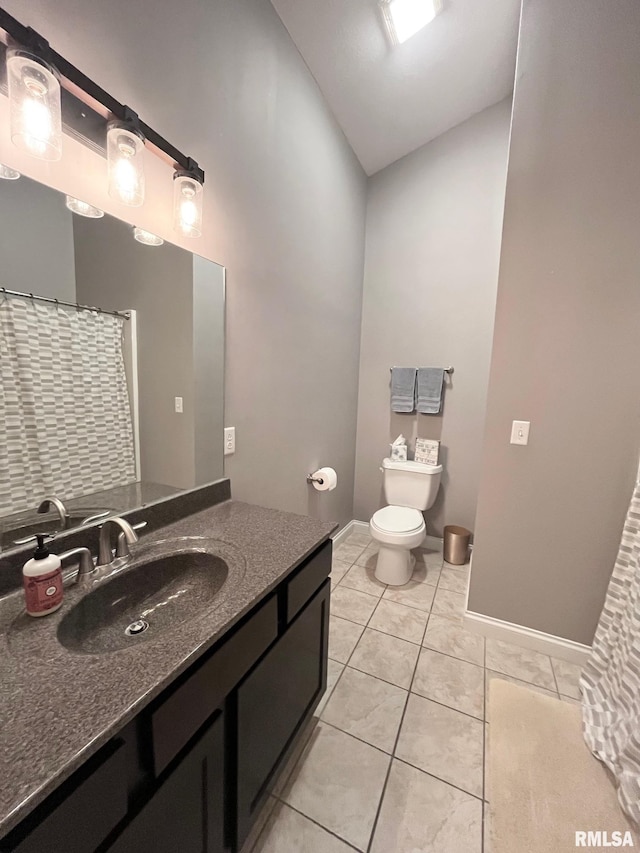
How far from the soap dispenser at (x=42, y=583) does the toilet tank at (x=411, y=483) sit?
2.10 metres

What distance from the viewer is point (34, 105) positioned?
2.53 feet

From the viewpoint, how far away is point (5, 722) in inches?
20.2

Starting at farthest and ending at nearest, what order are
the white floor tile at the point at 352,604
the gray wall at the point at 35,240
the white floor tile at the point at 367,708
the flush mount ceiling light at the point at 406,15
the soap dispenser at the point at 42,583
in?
the white floor tile at the point at 352,604 → the flush mount ceiling light at the point at 406,15 → the white floor tile at the point at 367,708 → the gray wall at the point at 35,240 → the soap dispenser at the point at 42,583

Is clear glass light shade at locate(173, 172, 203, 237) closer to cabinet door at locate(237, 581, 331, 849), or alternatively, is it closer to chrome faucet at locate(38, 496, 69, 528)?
chrome faucet at locate(38, 496, 69, 528)

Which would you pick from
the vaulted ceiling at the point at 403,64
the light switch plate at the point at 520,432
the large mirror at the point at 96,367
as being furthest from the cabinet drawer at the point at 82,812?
the vaulted ceiling at the point at 403,64

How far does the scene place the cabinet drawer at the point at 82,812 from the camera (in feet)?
1.43

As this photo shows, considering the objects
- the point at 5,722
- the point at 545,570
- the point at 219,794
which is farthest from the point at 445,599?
the point at 5,722

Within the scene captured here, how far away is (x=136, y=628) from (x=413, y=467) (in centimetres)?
199

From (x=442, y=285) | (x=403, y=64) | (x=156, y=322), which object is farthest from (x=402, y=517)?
(x=403, y=64)

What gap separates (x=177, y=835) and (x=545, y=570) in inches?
69.0

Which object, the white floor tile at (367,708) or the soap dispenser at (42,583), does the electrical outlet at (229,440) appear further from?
the white floor tile at (367,708)

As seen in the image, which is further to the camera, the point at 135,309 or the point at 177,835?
the point at 135,309

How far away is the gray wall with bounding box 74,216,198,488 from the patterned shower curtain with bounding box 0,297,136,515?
7 cm

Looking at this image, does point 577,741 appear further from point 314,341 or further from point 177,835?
point 314,341
